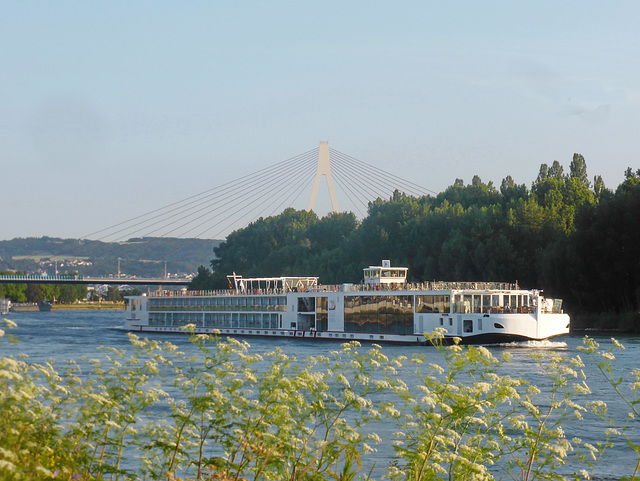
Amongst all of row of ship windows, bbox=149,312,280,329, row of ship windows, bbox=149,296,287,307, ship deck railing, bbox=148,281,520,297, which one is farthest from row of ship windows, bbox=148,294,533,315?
ship deck railing, bbox=148,281,520,297

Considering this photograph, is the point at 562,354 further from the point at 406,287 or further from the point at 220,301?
the point at 220,301

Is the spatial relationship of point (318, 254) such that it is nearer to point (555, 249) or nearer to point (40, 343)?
point (555, 249)

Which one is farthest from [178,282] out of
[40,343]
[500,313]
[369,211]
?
[500,313]

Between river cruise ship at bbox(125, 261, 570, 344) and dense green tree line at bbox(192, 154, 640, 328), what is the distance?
7.08 m

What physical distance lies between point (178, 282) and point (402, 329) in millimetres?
85881

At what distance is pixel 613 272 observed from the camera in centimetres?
7169

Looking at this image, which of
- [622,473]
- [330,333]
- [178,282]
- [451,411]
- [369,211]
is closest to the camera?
[451,411]

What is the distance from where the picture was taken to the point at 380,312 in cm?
6275

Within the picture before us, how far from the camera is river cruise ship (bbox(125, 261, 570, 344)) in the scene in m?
55.2

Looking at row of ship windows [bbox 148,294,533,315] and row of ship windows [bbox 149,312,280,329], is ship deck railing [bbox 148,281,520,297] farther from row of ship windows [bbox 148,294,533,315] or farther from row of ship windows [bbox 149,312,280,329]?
row of ship windows [bbox 149,312,280,329]

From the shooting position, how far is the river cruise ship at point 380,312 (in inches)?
2172

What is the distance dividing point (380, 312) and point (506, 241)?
27.7m

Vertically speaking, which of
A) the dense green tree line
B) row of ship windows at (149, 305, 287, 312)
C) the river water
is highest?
the dense green tree line

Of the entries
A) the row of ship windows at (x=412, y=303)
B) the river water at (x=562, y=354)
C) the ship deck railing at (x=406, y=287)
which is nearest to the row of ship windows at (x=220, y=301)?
the row of ship windows at (x=412, y=303)
